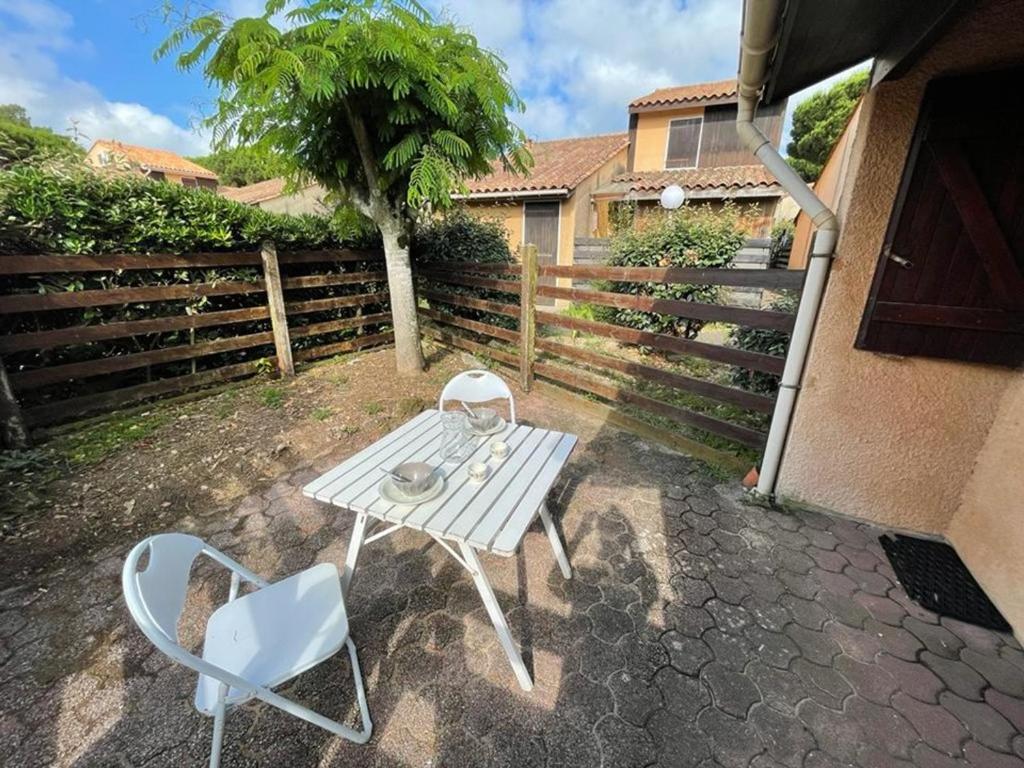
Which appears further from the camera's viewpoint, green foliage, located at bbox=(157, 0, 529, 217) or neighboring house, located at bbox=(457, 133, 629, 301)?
neighboring house, located at bbox=(457, 133, 629, 301)

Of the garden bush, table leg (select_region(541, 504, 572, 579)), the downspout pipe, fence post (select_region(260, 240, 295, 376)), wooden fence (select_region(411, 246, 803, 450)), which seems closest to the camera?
table leg (select_region(541, 504, 572, 579))

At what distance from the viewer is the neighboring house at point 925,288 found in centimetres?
172

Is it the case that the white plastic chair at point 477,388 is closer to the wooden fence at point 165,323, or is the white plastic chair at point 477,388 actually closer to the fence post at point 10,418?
A: the wooden fence at point 165,323

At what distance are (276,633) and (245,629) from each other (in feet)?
0.38

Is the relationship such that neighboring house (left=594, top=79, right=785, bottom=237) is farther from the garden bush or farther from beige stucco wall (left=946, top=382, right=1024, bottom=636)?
beige stucco wall (left=946, top=382, right=1024, bottom=636)

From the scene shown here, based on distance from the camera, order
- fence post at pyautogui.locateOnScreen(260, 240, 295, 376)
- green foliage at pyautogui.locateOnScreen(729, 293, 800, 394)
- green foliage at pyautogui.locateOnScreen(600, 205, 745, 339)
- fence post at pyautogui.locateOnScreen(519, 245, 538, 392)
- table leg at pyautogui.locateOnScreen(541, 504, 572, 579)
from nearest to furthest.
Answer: table leg at pyautogui.locateOnScreen(541, 504, 572, 579) → green foliage at pyautogui.locateOnScreen(729, 293, 800, 394) → fence post at pyautogui.locateOnScreen(519, 245, 538, 392) → fence post at pyautogui.locateOnScreen(260, 240, 295, 376) → green foliage at pyautogui.locateOnScreen(600, 205, 745, 339)

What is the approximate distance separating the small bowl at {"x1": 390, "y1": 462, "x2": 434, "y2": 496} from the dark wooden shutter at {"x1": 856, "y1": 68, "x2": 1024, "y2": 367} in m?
2.47

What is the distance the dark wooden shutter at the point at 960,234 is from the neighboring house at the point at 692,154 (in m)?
7.38

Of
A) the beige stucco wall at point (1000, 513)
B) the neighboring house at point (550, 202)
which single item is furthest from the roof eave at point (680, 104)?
the beige stucco wall at point (1000, 513)

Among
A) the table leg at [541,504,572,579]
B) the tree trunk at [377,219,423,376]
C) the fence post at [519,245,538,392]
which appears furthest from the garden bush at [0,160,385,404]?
the table leg at [541,504,572,579]

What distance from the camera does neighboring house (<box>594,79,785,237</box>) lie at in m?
8.56

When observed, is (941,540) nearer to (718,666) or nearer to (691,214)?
(718,666)

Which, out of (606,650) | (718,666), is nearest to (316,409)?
(606,650)

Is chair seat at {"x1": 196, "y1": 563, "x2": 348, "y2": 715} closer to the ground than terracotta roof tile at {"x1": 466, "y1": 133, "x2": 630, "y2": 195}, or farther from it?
closer to the ground
